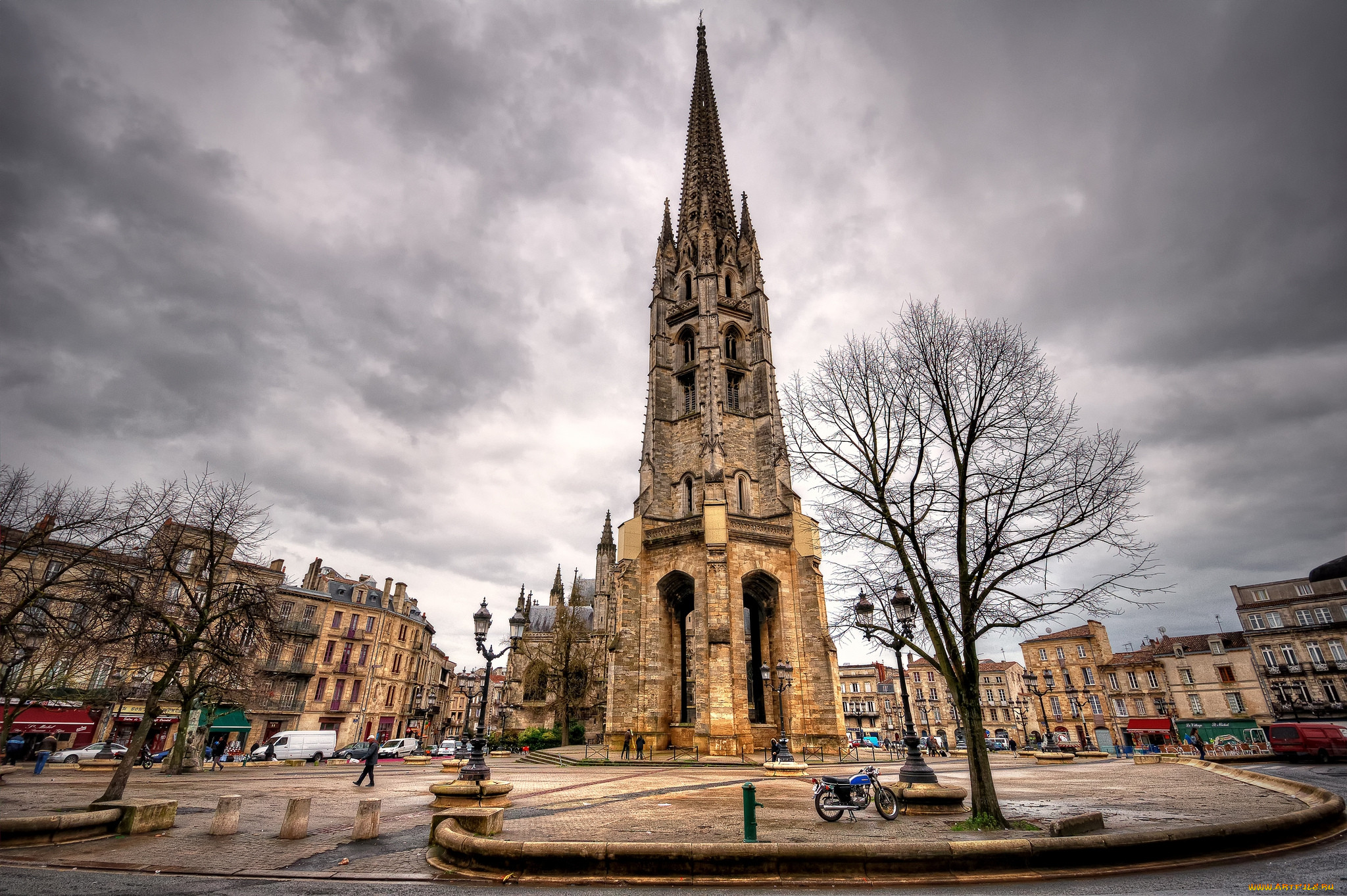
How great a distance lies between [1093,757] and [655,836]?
103 ft

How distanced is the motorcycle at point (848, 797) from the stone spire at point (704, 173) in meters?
34.9

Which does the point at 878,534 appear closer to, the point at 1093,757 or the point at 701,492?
the point at 701,492

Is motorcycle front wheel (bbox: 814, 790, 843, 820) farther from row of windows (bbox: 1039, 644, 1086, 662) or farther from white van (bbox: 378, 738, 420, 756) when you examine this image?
row of windows (bbox: 1039, 644, 1086, 662)

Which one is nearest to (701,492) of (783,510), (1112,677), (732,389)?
(783,510)

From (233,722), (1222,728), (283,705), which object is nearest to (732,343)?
(283,705)

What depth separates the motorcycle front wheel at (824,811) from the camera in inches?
358

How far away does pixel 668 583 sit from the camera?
29.0m

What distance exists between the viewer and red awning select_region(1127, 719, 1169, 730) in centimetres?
4216

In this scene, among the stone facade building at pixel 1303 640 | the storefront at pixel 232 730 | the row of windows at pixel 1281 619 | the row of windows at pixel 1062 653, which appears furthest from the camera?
the row of windows at pixel 1062 653

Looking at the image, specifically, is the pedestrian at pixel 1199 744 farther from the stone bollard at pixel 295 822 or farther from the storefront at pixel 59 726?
the storefront at pixel 59 726

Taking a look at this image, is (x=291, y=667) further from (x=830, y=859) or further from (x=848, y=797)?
(x=830, y=859)

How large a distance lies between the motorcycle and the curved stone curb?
2.83 metres

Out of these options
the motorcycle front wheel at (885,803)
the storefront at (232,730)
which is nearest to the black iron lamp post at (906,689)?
the motorcycle front wheel at (885,803)

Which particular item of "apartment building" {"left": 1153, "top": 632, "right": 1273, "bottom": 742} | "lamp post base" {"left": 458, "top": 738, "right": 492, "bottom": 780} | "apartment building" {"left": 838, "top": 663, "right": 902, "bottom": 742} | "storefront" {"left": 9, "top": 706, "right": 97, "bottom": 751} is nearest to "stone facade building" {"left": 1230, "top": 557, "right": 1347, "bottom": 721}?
"apartment building" {"left": 1153, "top": 632, "right": 1273, "bottom": 742}
